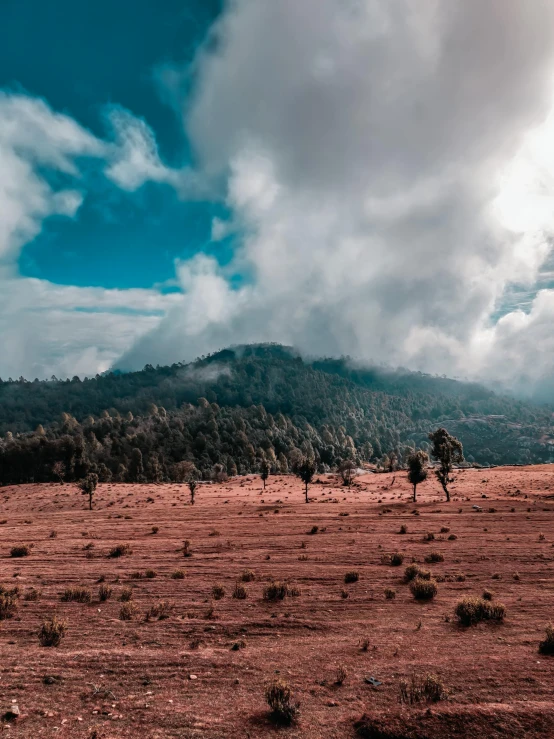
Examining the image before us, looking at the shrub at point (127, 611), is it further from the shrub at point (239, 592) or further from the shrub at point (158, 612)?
the shrub at point (239, 592)

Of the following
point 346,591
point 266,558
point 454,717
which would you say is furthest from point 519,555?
point 454,717

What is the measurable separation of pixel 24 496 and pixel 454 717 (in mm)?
103018

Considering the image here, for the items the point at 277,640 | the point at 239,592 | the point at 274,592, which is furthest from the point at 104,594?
the point at 277,640

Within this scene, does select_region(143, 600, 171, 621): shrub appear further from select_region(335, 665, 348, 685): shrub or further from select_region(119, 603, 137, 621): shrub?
select_region(335, 665, 348, 685): shrub

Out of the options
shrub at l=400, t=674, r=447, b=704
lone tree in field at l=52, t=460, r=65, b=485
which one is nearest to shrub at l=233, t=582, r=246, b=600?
shrub at l=400, t=674, r=447, b=704

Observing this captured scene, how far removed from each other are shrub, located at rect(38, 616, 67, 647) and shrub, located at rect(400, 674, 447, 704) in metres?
15.5

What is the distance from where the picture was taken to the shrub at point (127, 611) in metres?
20.6

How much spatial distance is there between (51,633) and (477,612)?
2124 centimetres

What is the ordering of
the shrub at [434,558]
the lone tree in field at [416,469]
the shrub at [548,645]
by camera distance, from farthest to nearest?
the lone tree in field at [416,469], the shrub at [434,558], the shrub at [548,645]

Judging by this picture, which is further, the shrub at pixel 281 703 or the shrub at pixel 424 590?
the shrub at pixel 424 590

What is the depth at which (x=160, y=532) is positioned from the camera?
141 ft

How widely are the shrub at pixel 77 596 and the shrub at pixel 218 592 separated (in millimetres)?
7528

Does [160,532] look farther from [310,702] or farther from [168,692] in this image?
[310,702]

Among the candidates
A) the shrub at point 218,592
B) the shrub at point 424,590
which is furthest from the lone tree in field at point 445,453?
the shrub at point 218,592
